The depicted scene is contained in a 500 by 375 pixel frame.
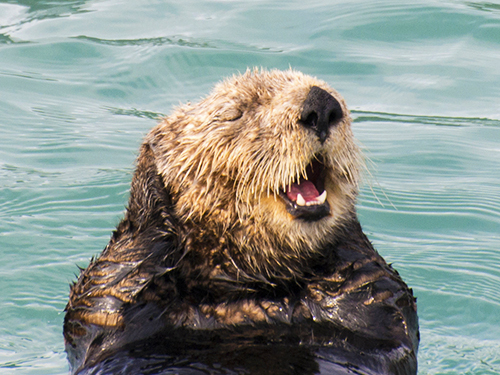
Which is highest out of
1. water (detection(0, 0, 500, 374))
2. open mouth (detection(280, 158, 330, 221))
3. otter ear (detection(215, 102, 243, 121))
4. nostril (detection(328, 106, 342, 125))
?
nostril (detection(328, 106, 342, 125))

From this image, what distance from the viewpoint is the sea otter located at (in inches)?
136

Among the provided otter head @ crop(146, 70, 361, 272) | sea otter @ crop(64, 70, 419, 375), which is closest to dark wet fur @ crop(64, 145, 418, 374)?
sea otter @ crop(64, 70, 419, 375)

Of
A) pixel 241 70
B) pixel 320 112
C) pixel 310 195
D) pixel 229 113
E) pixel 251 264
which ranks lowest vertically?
pixel 241 70

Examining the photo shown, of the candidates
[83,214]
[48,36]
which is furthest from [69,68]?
[83,214]

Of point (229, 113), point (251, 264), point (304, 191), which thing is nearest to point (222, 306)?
point (251, 264)

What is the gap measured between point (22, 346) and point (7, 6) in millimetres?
6188

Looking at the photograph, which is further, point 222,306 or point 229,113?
point 229,113

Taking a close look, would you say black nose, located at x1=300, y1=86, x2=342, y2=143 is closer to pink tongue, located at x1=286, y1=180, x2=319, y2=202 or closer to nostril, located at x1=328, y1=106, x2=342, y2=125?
nostril, located at x1=328, y1=106, x2=342, y2=125

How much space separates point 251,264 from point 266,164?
1.64 ft

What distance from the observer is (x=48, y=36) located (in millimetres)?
8711

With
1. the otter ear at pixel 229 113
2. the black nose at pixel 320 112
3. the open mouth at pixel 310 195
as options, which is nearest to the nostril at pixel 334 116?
the black nose at pixel 320 112

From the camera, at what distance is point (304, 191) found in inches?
139

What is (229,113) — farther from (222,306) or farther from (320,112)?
(222,306)

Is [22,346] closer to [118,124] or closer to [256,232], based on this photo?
[256,232]
